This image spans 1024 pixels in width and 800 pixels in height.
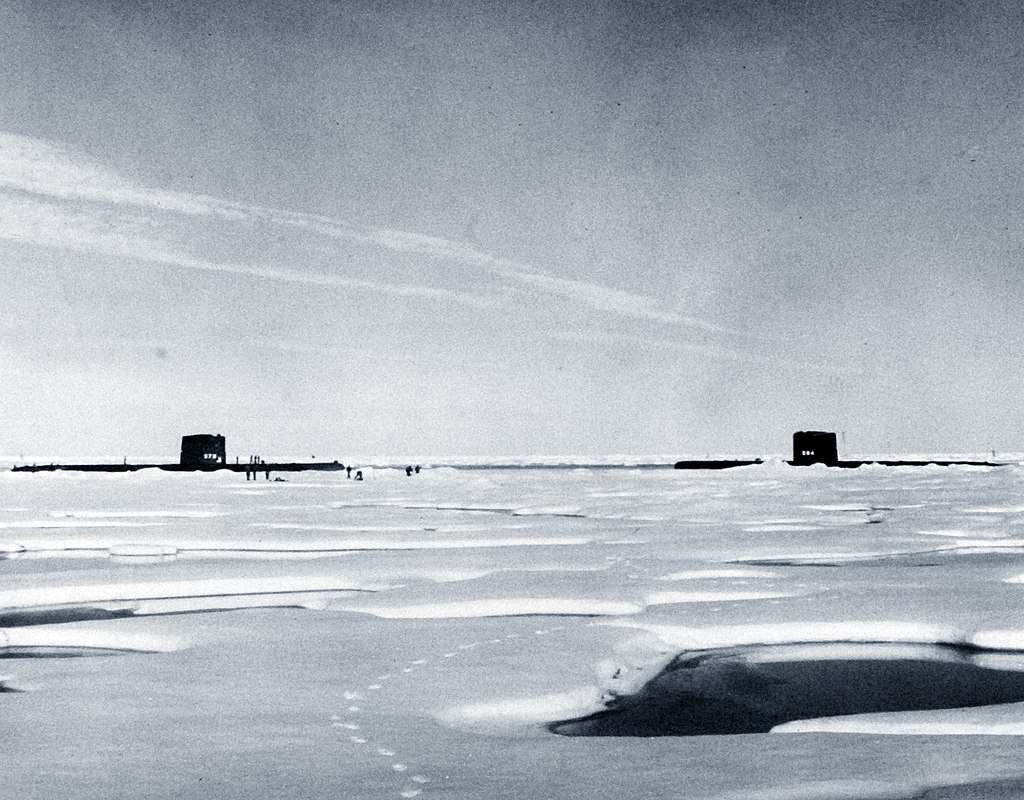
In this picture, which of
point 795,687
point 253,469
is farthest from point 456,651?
point 253,469

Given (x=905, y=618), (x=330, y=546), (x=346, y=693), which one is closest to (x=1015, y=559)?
(x=905, y=618)

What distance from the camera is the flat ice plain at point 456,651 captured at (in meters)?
3.45

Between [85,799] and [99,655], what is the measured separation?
119 inches

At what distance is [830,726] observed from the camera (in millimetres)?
4285

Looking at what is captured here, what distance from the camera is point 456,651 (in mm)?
5844

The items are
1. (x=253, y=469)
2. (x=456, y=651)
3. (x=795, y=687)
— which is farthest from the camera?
(x=253, y=469)

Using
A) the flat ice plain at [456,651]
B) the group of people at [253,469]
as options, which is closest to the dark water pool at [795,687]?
the flat ice plain at [456,651]

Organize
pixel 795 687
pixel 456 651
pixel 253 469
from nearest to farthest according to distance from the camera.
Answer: pixel 795 687
pixel 456 651
pixel 253 469

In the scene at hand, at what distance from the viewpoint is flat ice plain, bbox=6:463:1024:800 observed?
3.45 metres

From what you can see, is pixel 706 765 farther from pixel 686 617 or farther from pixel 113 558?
pixel 113 558

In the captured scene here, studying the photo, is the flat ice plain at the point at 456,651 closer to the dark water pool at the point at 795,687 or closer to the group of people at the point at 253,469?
the dark water pool at the point at 795,687

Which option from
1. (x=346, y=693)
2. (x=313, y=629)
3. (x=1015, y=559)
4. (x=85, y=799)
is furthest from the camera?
(x=1015, y=559)

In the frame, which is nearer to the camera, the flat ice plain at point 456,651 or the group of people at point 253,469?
the flat ice plain at point 456,651

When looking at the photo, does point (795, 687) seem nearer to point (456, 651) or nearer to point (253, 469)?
point (456, 651)
